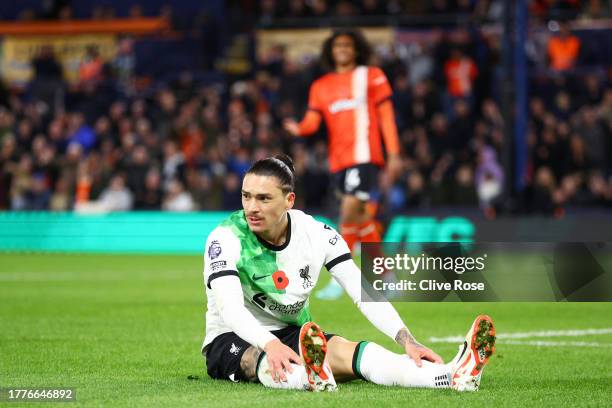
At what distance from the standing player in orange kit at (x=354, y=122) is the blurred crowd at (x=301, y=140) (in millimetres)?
7272

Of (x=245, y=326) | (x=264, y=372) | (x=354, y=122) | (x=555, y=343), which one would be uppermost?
(x=354, y=122)

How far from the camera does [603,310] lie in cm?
1268

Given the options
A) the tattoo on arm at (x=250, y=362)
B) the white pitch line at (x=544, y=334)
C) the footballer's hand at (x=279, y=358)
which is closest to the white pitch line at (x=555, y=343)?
the white pitch line at (x=544, y=334)

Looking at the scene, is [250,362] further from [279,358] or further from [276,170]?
[276,170]

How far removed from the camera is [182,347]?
30.5 feet

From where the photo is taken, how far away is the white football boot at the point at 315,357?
623 cm

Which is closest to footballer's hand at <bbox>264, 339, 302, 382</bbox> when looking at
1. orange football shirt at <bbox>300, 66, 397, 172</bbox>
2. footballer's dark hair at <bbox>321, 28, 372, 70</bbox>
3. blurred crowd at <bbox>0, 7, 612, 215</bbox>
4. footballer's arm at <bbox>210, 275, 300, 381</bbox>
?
footballer's arm at <bbox>210, 275, 300, 381</bbox>

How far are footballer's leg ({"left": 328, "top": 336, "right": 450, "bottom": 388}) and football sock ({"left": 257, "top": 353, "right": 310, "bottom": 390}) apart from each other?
1.14 ft

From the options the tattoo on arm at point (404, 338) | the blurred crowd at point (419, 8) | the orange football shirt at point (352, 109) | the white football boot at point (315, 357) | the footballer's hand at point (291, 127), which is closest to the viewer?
the white football boot at point (315, 357)

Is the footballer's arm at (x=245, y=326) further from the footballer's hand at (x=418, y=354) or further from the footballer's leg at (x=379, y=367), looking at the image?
the footballer's hand at (x=418, y=354)

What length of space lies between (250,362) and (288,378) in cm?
37

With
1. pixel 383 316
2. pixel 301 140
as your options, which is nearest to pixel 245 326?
pixel 383 316

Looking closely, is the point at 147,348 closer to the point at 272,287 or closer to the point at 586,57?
the point at 272,287

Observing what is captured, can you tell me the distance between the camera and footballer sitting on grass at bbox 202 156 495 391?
646 cm
